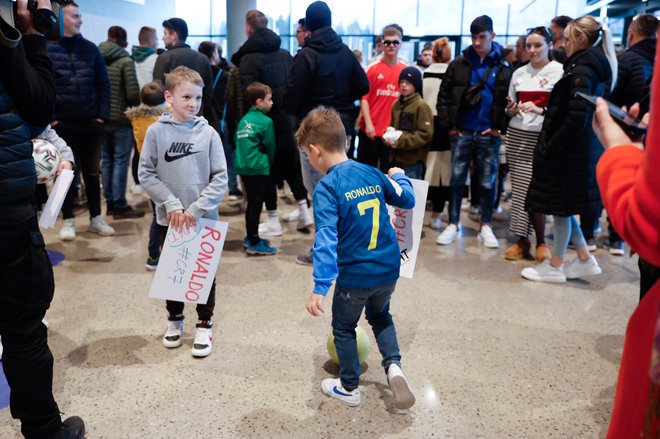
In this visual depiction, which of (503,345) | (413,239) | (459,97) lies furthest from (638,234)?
(459,97)

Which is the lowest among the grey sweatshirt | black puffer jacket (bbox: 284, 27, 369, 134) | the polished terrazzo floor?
the polished terrazzo floor

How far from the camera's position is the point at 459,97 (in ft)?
15.7

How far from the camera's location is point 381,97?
16.8 ft

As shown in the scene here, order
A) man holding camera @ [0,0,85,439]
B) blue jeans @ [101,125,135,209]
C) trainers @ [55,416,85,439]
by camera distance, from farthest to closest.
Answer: blue jeans @ [101,125,135,209]
trainers @ [55,416,85,439]
man holding camera @ [0,0,85,439]

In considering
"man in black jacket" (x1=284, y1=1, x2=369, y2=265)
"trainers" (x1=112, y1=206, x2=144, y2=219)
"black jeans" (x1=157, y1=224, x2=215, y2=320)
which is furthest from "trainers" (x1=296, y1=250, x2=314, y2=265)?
"trainers" (x1=112, y1=206, x2=144, y2=219)

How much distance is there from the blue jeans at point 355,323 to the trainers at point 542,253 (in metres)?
2.40

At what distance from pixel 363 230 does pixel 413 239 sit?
2.28 ft

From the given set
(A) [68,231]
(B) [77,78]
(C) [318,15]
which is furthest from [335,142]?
(A) [68,231]

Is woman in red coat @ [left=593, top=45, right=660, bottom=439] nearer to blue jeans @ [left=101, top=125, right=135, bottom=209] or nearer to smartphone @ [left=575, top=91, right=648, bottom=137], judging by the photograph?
smartphone @ [left=575, top=91, right=648, bottom=137]

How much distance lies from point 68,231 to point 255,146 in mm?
1961

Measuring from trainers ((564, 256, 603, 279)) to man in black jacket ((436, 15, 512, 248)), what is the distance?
0.83 meters

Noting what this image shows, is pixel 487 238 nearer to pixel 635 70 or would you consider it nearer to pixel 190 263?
pixel 635 70

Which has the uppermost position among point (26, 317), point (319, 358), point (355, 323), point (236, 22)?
point (236, 22)

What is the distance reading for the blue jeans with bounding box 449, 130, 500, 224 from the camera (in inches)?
191
